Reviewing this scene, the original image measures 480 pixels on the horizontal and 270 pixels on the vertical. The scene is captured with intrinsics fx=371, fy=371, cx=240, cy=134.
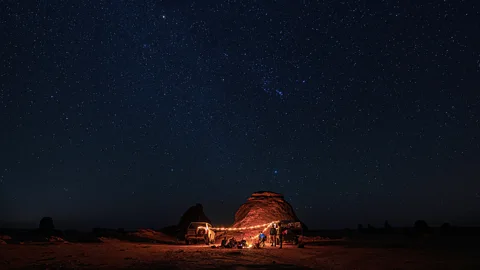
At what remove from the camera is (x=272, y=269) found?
14.4 m

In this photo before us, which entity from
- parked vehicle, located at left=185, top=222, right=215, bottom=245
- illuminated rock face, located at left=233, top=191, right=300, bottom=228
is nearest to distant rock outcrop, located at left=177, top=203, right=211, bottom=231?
illuminated rock face, located at left=233, top=191, right=300, bottom=228

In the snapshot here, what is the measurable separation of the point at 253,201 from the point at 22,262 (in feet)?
94.2

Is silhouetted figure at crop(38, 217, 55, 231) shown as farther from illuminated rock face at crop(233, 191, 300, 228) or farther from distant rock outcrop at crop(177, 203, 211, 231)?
illuminated rock face at crop(233, 191, 300, 228)

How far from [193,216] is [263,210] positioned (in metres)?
22.7

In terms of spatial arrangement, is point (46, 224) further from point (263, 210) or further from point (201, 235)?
point (263, 210)

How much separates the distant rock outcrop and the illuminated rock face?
60.1 ft

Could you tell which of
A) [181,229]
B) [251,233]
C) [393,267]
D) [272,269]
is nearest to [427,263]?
[393,267]

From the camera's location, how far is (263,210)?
40.5 metres

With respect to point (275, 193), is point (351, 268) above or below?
below

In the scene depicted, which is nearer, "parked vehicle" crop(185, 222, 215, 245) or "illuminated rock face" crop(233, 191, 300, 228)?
"parked vehicle" crop(185, 222, 215, 245)

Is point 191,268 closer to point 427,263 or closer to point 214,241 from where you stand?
point 427,263

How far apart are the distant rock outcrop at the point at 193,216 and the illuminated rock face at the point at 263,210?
18.3 metres

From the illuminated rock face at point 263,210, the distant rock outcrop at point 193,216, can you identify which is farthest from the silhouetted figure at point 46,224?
the illuminated rock face at point 263,210

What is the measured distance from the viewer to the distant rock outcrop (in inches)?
2347
